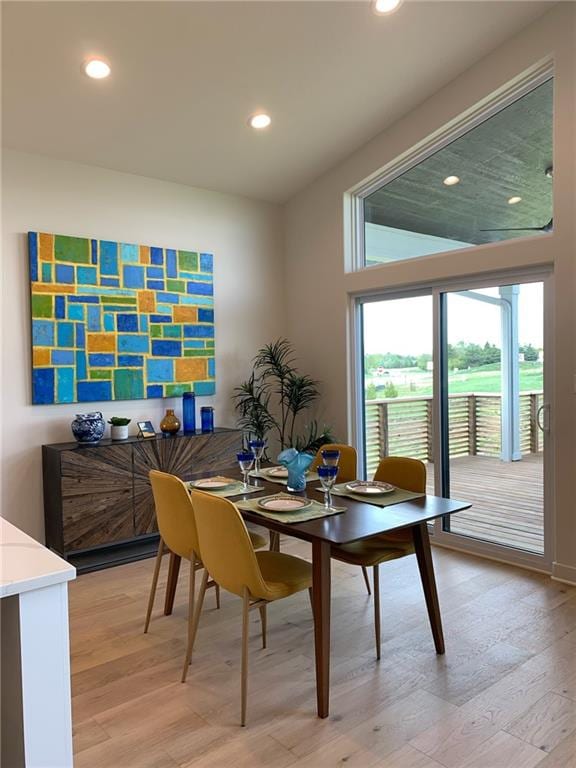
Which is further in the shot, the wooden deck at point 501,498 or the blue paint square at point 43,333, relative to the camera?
the blue paint square at point 43,333

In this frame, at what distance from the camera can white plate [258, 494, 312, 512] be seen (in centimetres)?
260

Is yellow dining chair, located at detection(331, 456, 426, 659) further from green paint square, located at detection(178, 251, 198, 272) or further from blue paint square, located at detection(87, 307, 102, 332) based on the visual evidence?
green paint square, located at detection(178, 251, 198, 272)

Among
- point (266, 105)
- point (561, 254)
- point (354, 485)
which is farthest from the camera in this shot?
point (266, 105)

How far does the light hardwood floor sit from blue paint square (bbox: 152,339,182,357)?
1.91 m

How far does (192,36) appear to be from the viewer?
10.6ft

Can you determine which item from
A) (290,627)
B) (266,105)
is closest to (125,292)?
(266,105)

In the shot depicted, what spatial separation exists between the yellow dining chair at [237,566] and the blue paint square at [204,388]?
8.34ft

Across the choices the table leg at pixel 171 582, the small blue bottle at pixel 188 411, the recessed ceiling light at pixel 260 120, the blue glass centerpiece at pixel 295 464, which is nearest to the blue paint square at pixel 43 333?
the small blue bottle at pixel 188 411

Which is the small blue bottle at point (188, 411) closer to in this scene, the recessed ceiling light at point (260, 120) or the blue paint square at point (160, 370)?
the blue paint square at point (160, 370)

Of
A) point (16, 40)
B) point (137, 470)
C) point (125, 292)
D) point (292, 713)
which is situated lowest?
point (292, 713)

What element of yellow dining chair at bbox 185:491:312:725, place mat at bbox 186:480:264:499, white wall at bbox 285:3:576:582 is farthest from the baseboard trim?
place mat at bbox 186:480:264:499

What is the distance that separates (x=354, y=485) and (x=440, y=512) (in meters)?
0.57

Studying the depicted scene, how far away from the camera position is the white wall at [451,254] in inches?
136

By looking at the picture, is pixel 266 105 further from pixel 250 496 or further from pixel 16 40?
pixel 250 496
